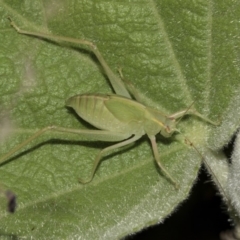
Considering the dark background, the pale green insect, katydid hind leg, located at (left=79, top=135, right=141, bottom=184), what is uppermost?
the pale green insect

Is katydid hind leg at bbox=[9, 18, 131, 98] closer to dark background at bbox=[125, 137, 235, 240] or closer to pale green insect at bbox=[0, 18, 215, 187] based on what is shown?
pale green insect at bbox=[0, 18, 215, 187]

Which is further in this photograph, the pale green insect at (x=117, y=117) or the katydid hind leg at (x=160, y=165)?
the pale green insect at (x=117, y=117)

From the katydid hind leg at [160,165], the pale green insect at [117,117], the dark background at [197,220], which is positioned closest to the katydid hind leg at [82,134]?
the pale green insect at [117,117]

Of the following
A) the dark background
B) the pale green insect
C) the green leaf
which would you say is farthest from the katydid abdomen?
the dark background

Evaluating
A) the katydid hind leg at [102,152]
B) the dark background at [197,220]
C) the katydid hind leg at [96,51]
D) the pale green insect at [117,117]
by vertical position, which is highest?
the katydid hind leg at [96,51]

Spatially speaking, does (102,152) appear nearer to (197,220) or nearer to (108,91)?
(108,91)

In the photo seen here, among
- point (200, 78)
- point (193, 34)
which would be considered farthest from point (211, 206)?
point (193, 34)

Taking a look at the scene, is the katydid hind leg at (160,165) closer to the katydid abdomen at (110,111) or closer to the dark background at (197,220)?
the katydid abdomen at (110,111)
